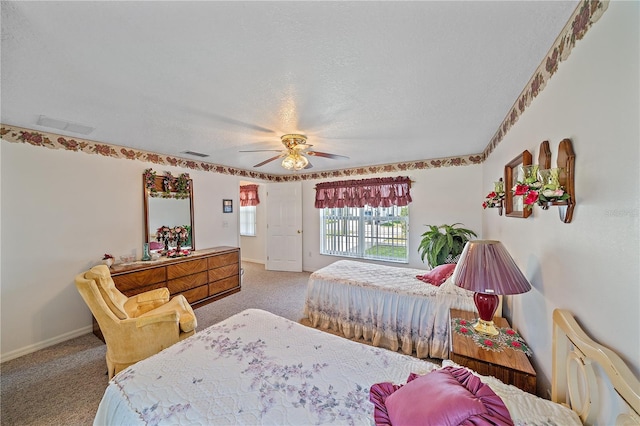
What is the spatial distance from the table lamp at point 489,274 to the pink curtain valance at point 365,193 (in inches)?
111

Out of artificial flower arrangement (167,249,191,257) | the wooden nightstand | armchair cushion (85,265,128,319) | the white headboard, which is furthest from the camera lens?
artificial flower arrangement (167,249,191,257)

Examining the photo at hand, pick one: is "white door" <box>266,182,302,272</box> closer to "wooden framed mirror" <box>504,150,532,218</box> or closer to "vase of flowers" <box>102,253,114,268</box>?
"vase of flowers" <box>102,253,114,268</box>

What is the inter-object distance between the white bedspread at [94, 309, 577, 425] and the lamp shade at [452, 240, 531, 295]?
52cm

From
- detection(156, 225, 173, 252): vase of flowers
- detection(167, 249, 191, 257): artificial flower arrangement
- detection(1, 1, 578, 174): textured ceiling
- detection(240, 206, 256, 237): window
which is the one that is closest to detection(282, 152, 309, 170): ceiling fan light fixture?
detection(1, 1, 578, 174): textured ceiling

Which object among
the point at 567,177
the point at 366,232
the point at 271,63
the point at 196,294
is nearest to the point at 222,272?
the point at 196,294

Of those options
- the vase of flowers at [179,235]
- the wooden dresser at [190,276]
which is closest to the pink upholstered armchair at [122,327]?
the wooden dresser at [190,276]

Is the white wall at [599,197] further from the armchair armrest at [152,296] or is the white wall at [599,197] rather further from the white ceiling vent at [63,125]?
the white ceiling vent at [63,125]

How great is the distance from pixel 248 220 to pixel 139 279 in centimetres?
396

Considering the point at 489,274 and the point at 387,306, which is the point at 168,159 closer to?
the point at 387,306

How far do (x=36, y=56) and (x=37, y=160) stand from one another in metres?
1.91

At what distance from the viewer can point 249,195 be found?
21.5 ft

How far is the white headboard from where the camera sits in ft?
2.17

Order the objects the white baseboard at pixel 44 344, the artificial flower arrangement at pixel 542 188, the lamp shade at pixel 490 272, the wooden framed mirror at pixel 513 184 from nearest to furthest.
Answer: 1. the artificial flower arrangement at pixel 542 188
2. the lamp shade at pixel 490 272
3. the wooden framed mirror at pixel 513 184
4. the white baseboard at pixel 44 344

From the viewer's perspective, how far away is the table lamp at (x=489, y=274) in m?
1.40
